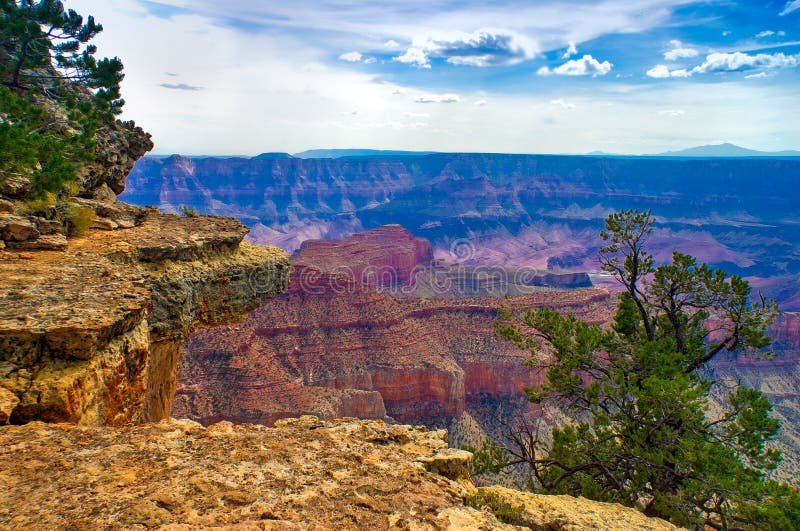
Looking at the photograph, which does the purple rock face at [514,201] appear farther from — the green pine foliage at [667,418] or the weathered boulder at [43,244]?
the weathered boulder at [43,244]

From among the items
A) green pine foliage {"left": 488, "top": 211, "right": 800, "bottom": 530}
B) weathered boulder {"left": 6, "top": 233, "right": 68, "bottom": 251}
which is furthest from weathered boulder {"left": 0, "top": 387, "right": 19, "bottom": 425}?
green pine foliage {"left": 488, "top": 211, "right": 800, "bottom": 530}

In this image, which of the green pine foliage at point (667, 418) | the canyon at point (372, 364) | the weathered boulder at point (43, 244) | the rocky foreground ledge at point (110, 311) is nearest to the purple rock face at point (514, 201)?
the canyon at point (372, 364)

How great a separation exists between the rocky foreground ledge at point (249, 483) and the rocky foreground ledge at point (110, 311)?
49 cm

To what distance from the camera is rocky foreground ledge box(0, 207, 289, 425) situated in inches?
196

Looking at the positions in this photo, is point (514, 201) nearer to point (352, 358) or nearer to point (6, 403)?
point (352, 358)

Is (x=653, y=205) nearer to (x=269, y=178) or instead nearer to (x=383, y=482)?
(x=269, y=178)

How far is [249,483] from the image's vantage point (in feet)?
14.5

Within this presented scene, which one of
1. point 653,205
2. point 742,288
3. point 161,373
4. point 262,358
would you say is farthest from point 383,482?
point 653,205

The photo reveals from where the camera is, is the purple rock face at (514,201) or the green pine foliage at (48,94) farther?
the purple rock face at (514,201)

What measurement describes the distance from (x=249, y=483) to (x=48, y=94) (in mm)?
17061

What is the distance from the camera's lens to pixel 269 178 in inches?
6521

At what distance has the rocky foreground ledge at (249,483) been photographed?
3836mm

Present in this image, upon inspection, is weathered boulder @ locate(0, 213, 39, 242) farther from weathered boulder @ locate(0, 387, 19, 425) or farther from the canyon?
the canyon

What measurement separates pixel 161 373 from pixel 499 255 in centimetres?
12373
